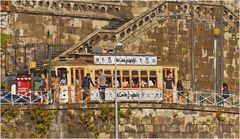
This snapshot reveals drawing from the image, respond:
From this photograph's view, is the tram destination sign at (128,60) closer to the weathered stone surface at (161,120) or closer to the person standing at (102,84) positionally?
the person standing at (102,84)

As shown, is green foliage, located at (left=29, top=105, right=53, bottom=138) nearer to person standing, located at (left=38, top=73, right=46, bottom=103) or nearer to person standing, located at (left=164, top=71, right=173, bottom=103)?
person standing, located at (left=38, top=73, right=46, bottom=103)

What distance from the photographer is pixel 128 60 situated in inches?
1959

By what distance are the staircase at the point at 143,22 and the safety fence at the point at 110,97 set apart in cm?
425

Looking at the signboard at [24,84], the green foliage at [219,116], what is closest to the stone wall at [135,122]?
the green foliage at [219,116]

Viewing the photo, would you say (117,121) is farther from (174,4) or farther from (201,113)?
(174,4)

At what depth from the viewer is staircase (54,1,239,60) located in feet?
179

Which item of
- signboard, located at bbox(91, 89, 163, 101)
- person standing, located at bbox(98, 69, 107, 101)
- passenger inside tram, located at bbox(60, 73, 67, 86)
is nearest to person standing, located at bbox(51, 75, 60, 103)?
passenger inside tram, located at bbox(60, 73, 67, 86)

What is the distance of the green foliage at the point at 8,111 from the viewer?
46812 millimetres

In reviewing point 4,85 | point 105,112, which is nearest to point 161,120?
point 105,112

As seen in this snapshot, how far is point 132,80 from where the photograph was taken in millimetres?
49750

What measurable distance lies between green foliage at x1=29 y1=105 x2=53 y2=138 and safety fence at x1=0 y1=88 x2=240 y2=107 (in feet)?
1.32

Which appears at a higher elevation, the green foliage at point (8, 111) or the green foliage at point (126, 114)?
the green foliage at point (8, 111)

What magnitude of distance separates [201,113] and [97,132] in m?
4.96

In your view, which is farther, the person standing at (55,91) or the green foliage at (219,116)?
the green foliage at (219,116)
